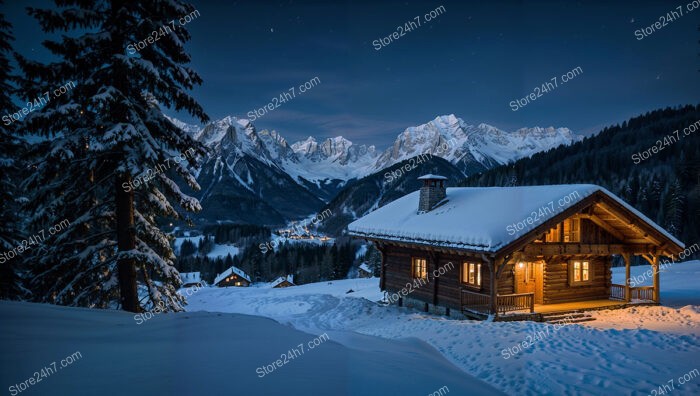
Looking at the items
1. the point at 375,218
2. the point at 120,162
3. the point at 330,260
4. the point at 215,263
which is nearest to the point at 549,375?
the point at 120,162

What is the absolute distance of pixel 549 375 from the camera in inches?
328

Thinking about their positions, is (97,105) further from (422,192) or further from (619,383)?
(422,192)

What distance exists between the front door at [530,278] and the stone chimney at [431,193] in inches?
228

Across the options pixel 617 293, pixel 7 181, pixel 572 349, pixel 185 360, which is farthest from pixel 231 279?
pixel 185 360

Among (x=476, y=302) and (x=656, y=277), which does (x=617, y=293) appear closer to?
(x=656, y=277)

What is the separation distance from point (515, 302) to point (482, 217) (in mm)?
4125

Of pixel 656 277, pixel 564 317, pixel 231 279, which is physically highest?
pixel 656 277

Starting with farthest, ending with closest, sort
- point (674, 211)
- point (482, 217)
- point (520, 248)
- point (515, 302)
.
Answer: point (674, 211), point (482, 217), point (515, 302), point (520, 248)

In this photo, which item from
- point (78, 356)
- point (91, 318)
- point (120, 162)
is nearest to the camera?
point (78, 356)

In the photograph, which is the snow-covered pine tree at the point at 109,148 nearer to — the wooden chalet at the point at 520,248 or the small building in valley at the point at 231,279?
the wooden chalet at the point at 520,248

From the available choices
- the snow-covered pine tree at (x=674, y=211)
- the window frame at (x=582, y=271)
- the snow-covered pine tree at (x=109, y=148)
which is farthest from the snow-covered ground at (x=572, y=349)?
the snow-covered pine tree at (x=674, y=211)

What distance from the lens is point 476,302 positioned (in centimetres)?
1744

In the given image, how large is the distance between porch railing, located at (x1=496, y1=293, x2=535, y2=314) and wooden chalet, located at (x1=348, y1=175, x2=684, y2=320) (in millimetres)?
45

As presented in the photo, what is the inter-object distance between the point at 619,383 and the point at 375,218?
1693 cm
